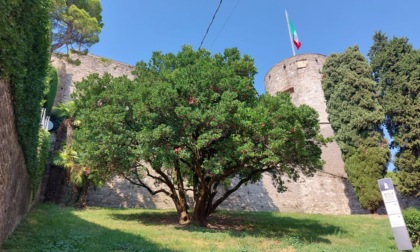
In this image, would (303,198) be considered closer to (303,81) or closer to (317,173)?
(317,173)

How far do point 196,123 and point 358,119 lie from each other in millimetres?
12276

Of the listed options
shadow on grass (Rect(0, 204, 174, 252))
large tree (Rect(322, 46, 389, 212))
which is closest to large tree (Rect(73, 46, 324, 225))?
shadow on grass (Rect(0, 204, 174, 252))

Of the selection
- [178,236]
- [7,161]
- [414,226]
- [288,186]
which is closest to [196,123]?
[178,236]

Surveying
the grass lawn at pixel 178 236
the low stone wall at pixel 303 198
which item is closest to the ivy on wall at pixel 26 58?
the grass lawn at pixel 178 236

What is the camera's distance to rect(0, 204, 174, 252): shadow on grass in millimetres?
6251

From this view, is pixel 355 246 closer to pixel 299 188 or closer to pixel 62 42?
pixel 299 188

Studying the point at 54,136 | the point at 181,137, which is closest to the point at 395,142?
the point at 181,137

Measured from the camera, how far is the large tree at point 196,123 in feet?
→ 28.6

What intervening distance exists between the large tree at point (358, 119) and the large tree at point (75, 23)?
17.9m

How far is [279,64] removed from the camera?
28.5 meters

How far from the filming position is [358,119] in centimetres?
1731

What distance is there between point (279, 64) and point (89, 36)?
16593 millimetres

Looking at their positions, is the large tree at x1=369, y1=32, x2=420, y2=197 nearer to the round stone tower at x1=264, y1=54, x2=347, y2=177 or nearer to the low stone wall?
the low stone wall

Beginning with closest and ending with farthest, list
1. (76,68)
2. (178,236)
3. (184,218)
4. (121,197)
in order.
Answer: (178,236), (184,218), (121,197), (76,68)
